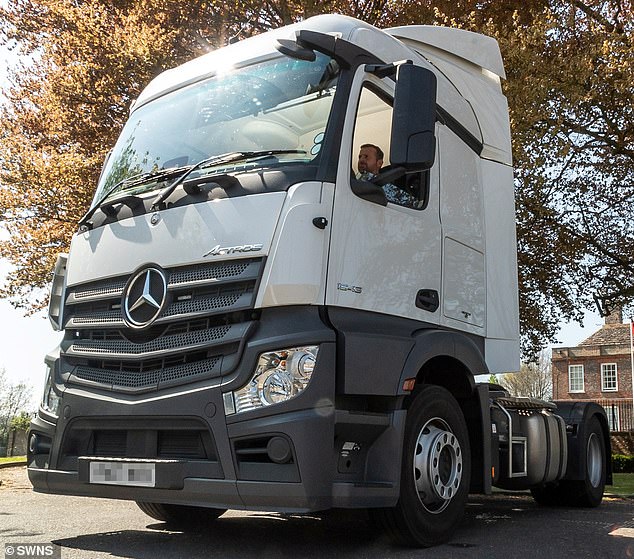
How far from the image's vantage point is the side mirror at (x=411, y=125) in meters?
5.00

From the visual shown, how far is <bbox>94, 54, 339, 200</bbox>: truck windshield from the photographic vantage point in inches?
205

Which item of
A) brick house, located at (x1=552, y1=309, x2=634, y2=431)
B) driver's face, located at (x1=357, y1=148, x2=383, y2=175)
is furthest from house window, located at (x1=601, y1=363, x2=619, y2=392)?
driver's face, located at (x1=357, y1=148, x2=383, y2=175)

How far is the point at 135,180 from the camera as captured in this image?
19.0ft

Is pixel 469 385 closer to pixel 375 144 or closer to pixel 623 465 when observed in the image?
pixel 375 144

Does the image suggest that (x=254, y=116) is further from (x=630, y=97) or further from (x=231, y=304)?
(x=630, y=97)

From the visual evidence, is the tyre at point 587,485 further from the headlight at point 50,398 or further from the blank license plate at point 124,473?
the headlight at point 50,398

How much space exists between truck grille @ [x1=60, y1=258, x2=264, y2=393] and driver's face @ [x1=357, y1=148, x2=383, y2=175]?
103 centimetres

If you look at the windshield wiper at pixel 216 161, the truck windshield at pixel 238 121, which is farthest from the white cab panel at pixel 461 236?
the windshield wiper at pixel 216 161

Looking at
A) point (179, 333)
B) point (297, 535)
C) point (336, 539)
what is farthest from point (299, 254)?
point (297, 535)

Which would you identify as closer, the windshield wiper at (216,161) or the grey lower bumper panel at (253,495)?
the grey lower bumper panel at (253,495)

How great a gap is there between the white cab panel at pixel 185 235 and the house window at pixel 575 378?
5605cm

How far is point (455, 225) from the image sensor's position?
629cm

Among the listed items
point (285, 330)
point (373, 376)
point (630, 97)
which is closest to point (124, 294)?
point (285, 330)

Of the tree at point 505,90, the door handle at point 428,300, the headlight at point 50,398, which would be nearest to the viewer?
the headlight at point 50,398
